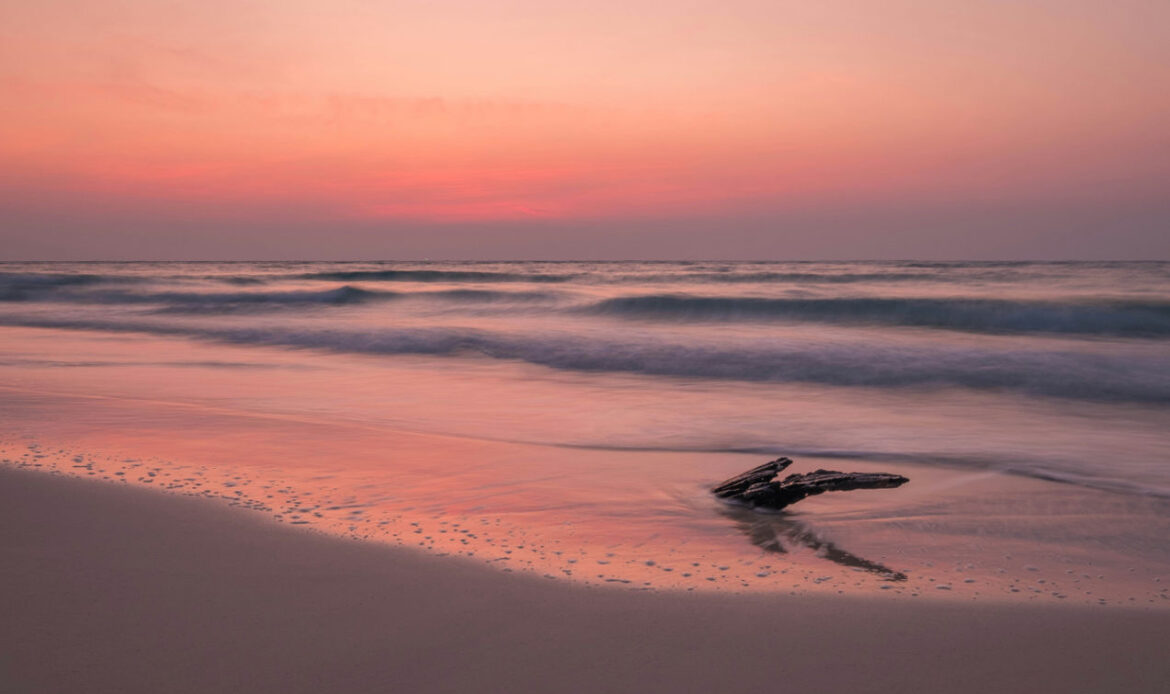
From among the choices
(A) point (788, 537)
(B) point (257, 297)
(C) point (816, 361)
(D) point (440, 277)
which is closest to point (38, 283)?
(B) point (257, 297)

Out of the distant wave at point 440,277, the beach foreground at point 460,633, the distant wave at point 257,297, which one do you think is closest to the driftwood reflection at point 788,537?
the beach foreground at point 460,633

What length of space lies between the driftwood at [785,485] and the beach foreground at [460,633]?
107 centimetres

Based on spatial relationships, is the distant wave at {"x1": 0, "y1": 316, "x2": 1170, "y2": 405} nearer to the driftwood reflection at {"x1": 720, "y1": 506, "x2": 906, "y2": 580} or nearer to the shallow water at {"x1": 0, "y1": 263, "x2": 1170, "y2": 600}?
the shallow water at {"x1": 0, "y1": 263, "x2": 1170, "y2": 600}

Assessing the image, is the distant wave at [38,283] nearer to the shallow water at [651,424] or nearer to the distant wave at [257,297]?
the distant wave at [257,297]

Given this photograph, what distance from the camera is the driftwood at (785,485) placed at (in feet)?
12.9

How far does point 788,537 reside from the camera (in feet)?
12.1

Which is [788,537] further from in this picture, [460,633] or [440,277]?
[440,277]

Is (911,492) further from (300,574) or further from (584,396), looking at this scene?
(584,396)

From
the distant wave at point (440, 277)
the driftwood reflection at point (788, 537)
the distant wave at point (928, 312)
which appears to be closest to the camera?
the driftwood reflection at point (788, 537)

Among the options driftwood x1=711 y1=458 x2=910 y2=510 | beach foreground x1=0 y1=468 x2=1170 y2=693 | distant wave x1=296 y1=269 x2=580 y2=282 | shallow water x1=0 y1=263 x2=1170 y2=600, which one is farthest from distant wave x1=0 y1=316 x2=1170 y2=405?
distant wave x1=296 y1=269 x2=580 y2=282

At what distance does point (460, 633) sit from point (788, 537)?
165 centimetres

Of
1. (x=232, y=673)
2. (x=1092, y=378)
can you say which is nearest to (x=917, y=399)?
(x=1092, y=378)

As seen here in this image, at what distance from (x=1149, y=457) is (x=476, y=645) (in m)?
5.48

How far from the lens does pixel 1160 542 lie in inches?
150
